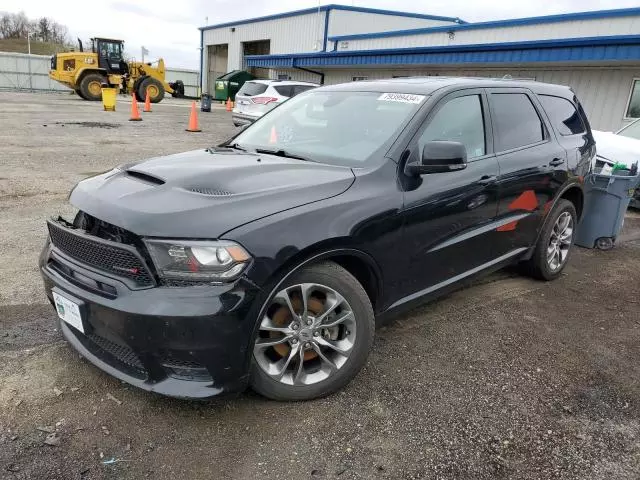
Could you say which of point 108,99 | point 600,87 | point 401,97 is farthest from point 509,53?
point 108,99

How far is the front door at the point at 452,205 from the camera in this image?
3096 millimetres

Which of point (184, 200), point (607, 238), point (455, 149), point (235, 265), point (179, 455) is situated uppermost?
point (455, 149)

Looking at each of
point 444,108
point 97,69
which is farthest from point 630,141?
point 97,69

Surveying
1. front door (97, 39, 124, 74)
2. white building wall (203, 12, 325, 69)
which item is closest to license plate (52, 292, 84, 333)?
white building wall (203, 12, 325, 69)

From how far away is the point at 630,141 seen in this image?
7.32m

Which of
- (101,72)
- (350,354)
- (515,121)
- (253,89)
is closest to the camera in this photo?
(350,354)

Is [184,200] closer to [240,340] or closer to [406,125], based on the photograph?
[240,340]

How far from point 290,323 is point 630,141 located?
22.5 ft

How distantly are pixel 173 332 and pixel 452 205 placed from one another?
1.94 meters

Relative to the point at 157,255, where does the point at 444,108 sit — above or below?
above

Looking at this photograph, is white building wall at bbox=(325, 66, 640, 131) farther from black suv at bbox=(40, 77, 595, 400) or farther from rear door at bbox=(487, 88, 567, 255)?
black suv at bbox=(40, 77, 595, 400)

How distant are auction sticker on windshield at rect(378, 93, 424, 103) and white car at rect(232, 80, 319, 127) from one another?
12504 millimetres

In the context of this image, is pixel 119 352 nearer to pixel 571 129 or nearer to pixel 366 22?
pixel 571 129

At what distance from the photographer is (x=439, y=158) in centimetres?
295
